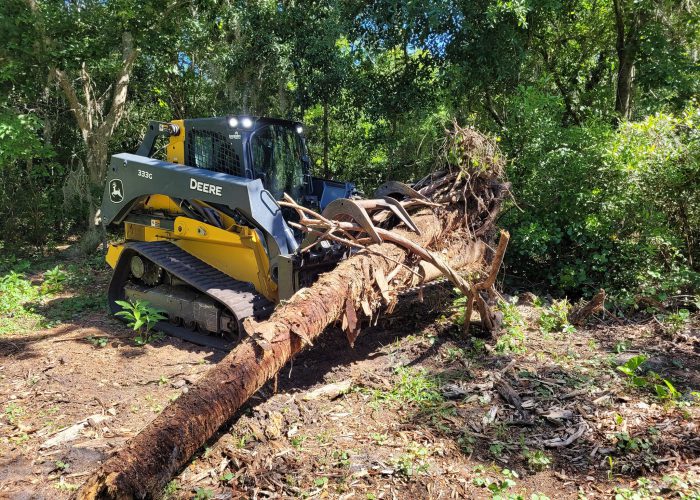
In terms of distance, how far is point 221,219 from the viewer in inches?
255

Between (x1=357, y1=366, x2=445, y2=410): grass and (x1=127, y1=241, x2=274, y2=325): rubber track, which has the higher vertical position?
(x1=127, y1=241, x2=274, y2=325): rubber track

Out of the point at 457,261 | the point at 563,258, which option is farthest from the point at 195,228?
the point at 563,258

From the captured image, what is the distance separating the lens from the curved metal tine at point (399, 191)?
6.38 metres

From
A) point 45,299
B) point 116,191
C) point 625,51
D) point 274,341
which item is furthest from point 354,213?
point 625,51

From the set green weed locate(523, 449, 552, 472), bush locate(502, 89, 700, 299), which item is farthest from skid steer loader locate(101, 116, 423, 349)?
bush locate(502, 89, 700, 299)

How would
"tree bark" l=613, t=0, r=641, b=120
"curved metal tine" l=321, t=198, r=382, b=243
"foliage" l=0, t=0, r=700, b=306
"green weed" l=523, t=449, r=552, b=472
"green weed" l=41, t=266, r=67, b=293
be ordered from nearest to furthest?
1. "green weed" l=523, t=449, r=552, b=472
2. "curved metal tine" l=321, t=198, r=382, b=243
3. "foliage" l=0, t=0, r=700, b=306
4. "green weed" l=41, t=266, r=67, b=293
5. "tree bark" l=613, t=0, r=641, b=120

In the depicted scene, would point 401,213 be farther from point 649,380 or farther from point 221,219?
point 649,380

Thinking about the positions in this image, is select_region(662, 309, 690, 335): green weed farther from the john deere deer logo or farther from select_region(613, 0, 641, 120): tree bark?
the john deere deer logo

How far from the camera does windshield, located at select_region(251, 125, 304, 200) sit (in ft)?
22.3

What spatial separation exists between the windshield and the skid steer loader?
14 millimetres

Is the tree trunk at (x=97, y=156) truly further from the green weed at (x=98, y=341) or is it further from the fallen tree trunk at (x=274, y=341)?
the fallen tree trunk at (x=274, y=341)

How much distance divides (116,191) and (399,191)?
4.03 m

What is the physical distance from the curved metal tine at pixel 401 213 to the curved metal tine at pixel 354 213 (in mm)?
559

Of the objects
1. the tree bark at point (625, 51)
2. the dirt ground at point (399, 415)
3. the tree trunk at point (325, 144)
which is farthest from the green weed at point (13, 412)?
the tree bark at point (625, 51)
